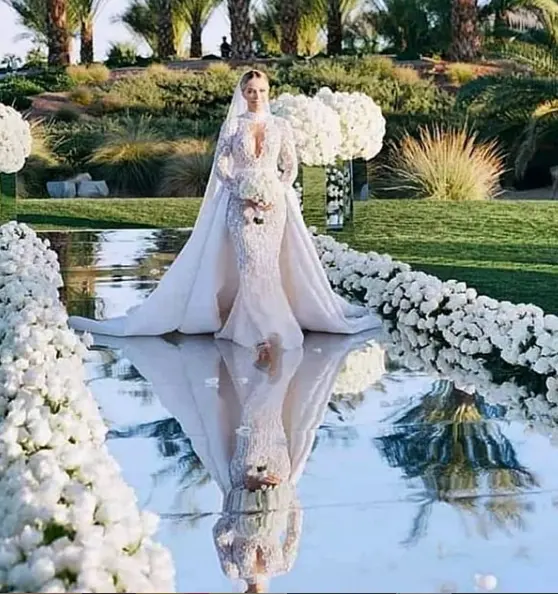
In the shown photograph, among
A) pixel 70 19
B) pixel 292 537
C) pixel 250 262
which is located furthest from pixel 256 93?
pixel 70 19

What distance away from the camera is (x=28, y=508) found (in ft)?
9.30

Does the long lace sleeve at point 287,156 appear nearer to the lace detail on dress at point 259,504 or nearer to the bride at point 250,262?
the bride at point 250,262

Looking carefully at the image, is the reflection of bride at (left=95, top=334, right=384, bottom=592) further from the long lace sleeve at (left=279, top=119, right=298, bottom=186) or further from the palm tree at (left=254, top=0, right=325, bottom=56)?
the palm tree at (left=254, top=0, right=325, bottom=56)

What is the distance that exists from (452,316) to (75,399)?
4.41 meters

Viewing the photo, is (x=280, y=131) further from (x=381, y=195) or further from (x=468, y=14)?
(x=468, y=14)

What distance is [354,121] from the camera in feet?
43.3

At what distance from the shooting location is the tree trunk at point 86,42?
1195 inches

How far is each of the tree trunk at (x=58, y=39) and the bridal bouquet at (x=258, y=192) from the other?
21.8 metres

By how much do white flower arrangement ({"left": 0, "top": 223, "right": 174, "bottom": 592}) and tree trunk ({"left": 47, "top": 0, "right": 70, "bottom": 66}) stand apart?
24.3 metres

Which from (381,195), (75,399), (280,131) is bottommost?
(381,195)

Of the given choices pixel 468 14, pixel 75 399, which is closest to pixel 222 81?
pixel 468 14

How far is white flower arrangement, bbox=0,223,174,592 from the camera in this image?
242cm

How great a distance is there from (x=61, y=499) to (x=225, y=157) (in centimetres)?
505

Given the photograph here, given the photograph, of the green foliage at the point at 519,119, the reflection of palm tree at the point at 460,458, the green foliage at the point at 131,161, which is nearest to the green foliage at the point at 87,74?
the green foliage at the point at 131,161
